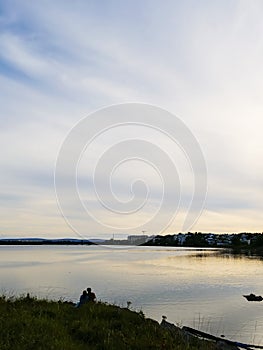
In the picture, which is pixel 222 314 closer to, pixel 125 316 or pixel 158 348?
pixel 125 316

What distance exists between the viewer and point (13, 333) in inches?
464

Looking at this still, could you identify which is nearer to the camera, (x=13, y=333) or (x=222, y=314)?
(x=13, y=333)

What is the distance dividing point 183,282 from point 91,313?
45.5 m

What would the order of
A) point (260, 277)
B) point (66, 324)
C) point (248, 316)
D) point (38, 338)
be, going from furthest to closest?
1. point (260, 277)
2. point (248, 316)
3. point (66, 324)
4. point (38, 338)

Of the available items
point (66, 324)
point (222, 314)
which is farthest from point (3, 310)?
point (222, 314)

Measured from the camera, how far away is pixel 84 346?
1167cm

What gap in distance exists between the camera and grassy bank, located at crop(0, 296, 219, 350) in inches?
444

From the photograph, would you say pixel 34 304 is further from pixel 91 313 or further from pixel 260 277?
pixel 260 277

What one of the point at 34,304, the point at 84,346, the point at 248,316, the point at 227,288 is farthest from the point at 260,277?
the point at 84,346

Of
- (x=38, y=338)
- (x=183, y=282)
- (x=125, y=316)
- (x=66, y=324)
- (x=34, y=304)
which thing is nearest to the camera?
(x=38, y=338)

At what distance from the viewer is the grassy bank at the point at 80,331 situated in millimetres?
11273

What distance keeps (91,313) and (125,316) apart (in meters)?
1.24

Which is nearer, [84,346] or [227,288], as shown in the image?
[84,346]

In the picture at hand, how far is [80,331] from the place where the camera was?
13.2 metres
